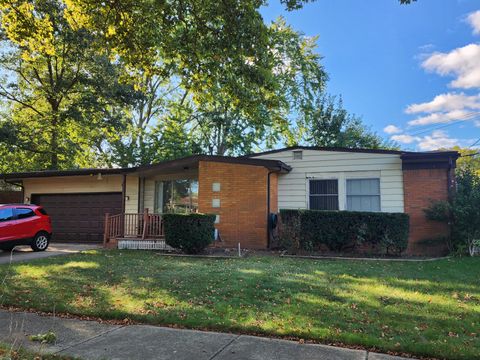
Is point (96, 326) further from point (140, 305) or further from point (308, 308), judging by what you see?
point (308, 308)

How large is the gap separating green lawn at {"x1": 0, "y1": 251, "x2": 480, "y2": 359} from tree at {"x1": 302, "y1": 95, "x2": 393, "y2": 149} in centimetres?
1736

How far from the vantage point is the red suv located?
38.8 feet

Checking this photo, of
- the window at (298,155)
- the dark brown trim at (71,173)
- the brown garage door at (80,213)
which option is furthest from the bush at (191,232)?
the brown garage door at (80,213)

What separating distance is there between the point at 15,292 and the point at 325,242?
7937 mm

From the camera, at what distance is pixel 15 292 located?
6.66m

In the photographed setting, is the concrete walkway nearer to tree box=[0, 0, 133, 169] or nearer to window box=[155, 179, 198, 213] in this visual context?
window box=[155, 179, 198, 213]

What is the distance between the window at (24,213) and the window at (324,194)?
9.71m

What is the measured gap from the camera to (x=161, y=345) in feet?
13.9

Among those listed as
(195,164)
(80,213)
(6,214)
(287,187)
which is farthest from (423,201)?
(80,213)

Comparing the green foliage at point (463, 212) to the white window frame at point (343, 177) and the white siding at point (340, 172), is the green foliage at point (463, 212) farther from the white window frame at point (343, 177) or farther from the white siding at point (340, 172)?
the white window frame at point (343, 177)

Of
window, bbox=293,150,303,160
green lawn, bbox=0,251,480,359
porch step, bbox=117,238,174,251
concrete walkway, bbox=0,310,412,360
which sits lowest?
concrete walkway, bbox=0,310,412,360

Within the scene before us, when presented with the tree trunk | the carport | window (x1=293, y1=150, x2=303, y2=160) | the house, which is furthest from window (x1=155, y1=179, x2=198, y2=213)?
the tree trunk

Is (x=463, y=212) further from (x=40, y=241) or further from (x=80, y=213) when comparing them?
(x=80, y=213)

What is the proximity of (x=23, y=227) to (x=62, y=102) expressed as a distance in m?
15.3
